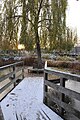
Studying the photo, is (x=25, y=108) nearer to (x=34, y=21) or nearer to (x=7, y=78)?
(x=7, y=78)

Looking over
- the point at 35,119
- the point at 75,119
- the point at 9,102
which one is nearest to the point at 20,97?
the point at 9,102

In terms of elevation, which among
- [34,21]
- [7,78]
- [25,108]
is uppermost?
[34,21]

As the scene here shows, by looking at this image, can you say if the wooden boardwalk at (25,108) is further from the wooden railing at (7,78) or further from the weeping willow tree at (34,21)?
the weeping willow tree at (34,21)

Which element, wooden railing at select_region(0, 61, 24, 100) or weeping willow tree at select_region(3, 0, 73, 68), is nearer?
wooden railing at select_region(0, 61, 24, 100)

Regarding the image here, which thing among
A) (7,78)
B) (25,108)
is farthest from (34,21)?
(25,108)

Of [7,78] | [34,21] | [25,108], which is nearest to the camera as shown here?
[25,108]

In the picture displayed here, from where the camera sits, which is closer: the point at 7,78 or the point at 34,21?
the point at 7,78

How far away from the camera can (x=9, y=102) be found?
5348 mm

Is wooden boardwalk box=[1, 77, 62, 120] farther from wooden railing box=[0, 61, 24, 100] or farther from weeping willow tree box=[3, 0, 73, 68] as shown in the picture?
weeping willow tree box=[3, 0, 73, 68]

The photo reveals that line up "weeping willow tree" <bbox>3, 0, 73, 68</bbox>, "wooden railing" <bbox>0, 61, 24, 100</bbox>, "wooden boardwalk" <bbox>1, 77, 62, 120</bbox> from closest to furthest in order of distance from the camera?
"wooden boardwalk" <bbox>1, 77, 62, 120</bbox>, "wooden railing" <bbox>0, 61, 24, 100</bbox>, "weeping willow tree" <bbox>3, 0, 73, 68</bbox>

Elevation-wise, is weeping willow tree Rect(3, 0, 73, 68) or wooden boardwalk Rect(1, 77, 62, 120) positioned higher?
weeping willow tree Rect(3, 0, 73, 68)

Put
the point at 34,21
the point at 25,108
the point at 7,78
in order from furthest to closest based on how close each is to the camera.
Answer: the point at 34,21 → the point at 7,78 → the point at 25,108

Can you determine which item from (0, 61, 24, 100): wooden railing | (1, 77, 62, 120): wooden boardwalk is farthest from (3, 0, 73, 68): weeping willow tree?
(1, 77, 62, 120): wooden boardwalk

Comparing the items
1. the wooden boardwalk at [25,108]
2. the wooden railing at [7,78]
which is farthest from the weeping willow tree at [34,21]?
the wooden boardwalk at [25,108]
